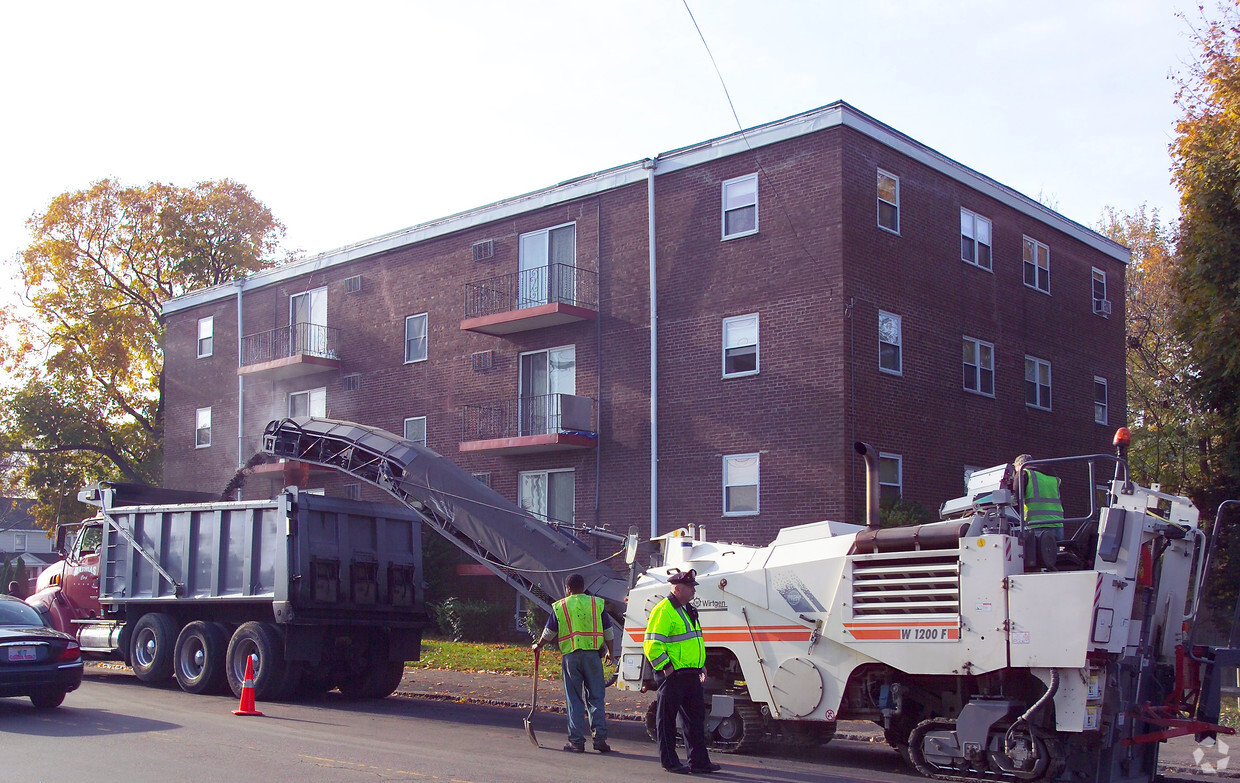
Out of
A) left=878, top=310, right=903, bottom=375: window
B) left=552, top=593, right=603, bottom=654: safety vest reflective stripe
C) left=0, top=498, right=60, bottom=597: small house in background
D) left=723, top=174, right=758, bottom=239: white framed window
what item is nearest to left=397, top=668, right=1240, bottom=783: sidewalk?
left=552, top=593, right=603, bottom=654: safety vest reflective stripe

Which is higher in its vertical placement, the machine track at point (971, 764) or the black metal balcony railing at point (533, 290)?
the black metal balcony railing at point (533, 290)

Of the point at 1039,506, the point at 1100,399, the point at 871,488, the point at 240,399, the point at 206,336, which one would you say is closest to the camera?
the point at 1039,506

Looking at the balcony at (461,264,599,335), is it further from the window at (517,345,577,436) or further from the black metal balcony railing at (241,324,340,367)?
the black metal balcony railing at (241,324,340,367)

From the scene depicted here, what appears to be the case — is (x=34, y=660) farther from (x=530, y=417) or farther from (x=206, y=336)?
(x=206, y=336)

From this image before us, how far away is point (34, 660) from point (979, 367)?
18.8m

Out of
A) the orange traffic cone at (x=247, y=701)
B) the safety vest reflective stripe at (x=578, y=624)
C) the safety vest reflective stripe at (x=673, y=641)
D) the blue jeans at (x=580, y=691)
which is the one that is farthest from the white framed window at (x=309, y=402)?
the safety vest reflective stripe at (x=673, y=641)

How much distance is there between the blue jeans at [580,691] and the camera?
11727 millimetres

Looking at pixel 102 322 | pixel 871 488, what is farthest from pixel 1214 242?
pixel 102 322

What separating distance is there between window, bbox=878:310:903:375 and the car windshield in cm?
1479

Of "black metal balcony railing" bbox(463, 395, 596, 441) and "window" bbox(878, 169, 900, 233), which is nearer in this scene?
"window" bbox(878, 169, 900, 233)

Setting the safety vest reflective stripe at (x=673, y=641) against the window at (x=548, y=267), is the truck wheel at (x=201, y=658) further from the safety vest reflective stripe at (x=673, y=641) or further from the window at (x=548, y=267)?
the window at (x=548, y=267)

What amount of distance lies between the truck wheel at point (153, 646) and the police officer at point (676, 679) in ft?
31.9

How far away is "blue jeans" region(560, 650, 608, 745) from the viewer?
11.7 m

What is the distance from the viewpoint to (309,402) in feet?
106
